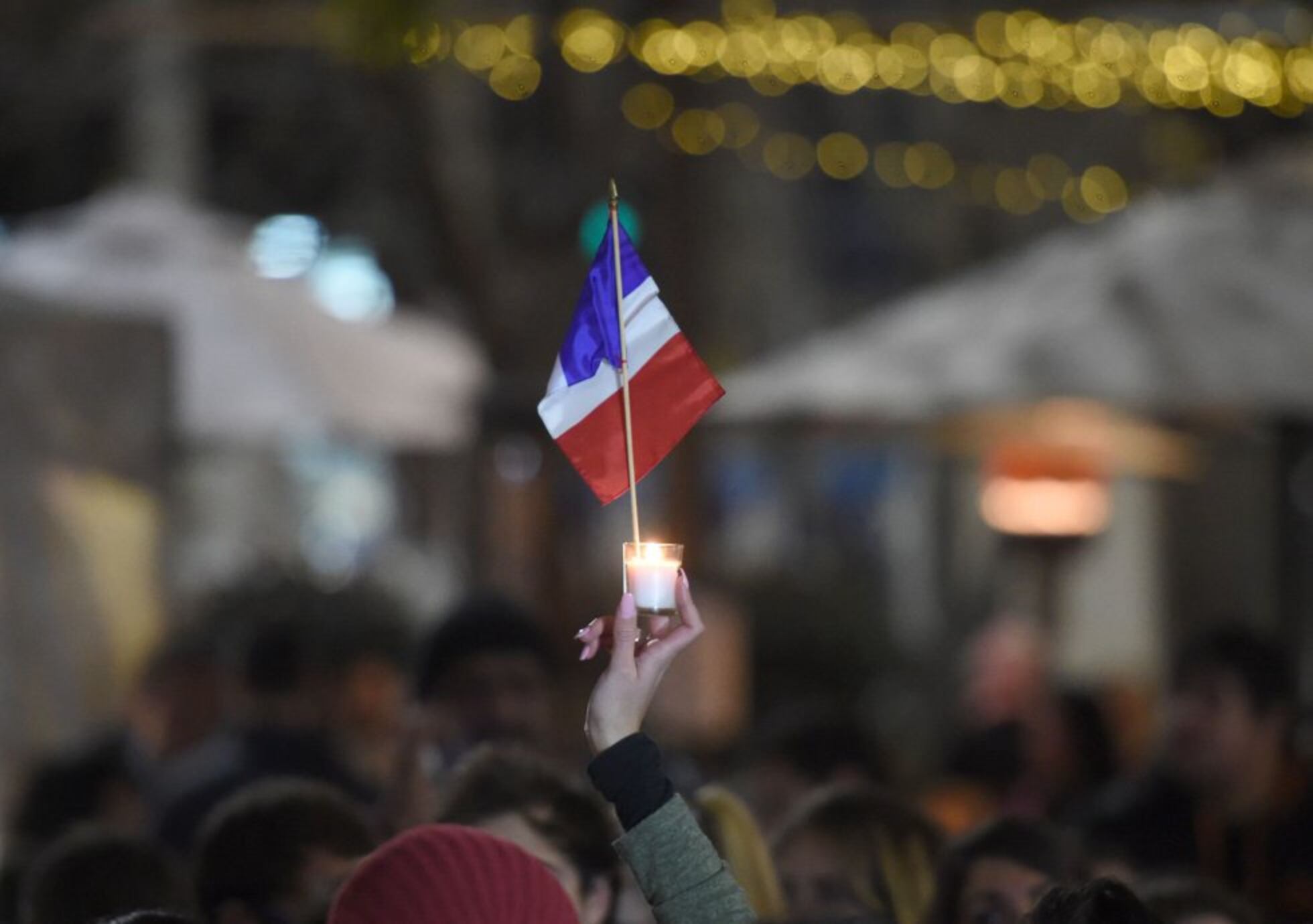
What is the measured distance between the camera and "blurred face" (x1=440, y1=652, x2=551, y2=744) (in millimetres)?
6688

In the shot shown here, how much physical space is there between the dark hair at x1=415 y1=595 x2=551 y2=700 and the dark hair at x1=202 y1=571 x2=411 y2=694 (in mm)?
576

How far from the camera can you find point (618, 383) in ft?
12.1

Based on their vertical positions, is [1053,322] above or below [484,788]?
above

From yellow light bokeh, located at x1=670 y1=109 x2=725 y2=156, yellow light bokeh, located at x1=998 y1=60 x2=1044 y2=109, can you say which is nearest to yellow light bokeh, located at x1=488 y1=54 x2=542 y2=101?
yellow light bokeh, located at x1=670 y1=109 x2=725 y2=156

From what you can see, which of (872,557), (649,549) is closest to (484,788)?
(649,549)

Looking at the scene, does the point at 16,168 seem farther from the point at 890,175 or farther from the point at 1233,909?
the point at 1233,909

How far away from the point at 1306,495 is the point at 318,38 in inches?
326

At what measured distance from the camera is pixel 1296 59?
9023 millimetres

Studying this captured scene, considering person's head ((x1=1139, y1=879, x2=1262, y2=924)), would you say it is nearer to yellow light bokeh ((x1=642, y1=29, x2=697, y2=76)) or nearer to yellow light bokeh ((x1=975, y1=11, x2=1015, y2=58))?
yellow light bokeh ((x1=642, y1=29, x2=697, y2=76))

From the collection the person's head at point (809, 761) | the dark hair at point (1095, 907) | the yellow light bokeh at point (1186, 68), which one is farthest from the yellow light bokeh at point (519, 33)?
the dark hair at point (1095, 907)

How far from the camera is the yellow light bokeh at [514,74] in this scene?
11.1 metres

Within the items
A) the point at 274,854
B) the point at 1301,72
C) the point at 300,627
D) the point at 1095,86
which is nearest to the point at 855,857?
the point at 274,854

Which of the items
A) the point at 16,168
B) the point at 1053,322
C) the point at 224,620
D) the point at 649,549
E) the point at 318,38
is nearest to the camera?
the point at 649,549

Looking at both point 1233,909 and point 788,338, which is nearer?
point 1233,909
